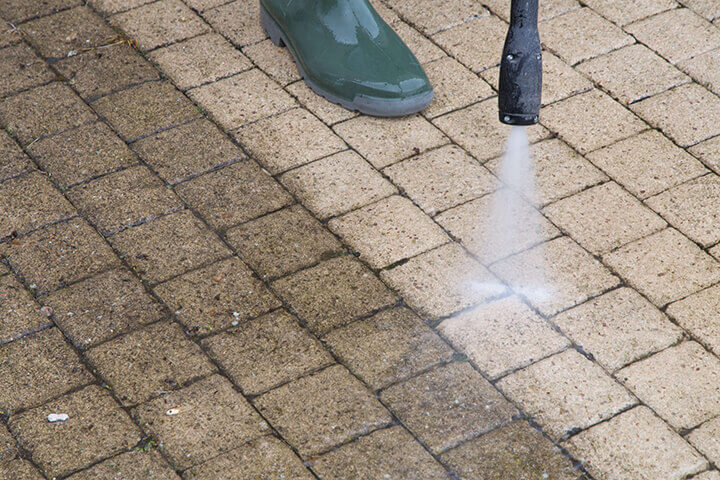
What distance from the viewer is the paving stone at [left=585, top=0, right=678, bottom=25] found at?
204 inches

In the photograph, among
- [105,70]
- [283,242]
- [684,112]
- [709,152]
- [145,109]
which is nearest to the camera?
[283,242]

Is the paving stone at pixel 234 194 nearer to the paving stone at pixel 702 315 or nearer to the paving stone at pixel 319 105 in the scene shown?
the paving stone at pixel 319 105

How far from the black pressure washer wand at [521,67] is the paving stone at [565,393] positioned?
2.92ft

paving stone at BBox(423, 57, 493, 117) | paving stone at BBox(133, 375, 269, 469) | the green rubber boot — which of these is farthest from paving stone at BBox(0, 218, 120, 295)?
paving stone at BBox(423, 57, 493, 117)

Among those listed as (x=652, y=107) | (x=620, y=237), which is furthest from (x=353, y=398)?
(x=652, y=107)

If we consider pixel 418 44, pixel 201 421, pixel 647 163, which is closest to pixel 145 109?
pixel 418 44

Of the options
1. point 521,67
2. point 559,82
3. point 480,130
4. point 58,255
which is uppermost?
point 521,67

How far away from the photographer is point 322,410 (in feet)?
10.8

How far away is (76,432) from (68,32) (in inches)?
109

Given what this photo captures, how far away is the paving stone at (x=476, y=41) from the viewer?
4.93 meters

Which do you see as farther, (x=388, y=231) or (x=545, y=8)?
(x=545, y=8)

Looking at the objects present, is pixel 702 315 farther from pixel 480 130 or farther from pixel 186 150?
pixel 186 150

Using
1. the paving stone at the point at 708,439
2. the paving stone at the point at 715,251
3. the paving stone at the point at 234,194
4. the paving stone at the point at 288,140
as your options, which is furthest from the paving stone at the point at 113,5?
the paving stone at the point at 708,439

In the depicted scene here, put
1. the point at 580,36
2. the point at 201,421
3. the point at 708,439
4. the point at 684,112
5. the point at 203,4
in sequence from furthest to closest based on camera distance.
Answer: the point at 203,4 → the point at 580,36 → the point at 684,112 → the point at 201,421 → the point at 708,439
